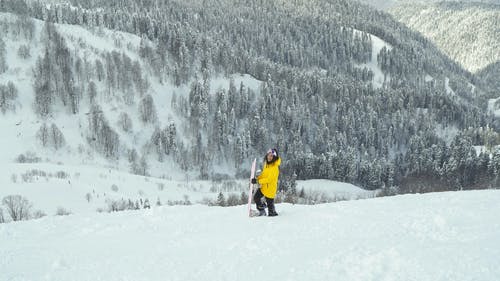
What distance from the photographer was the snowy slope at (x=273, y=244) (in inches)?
406

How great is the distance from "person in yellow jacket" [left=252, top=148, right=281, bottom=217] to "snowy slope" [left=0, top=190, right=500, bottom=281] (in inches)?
32.4

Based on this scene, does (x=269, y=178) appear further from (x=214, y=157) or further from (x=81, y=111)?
(x=214, y=157)

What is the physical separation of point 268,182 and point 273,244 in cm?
404

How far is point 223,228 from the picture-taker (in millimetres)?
14820

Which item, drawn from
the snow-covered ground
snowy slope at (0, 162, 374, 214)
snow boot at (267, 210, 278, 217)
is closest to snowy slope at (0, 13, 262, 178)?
snowy slope at (0, 162, 374, 214)

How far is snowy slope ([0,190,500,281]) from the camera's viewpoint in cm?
1032

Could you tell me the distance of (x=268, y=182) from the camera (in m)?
16.5

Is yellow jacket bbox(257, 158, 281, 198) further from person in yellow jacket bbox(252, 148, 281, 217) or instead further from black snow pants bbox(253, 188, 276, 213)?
black snow pants bbox(253, 188, 276, 213)

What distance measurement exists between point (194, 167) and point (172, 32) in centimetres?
4427

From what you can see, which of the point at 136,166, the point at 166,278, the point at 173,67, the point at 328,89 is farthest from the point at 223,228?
the point at 328,89

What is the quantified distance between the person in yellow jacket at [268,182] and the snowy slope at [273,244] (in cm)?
82

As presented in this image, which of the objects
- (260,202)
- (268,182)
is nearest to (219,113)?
(260,202)

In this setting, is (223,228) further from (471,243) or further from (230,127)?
(230,127)

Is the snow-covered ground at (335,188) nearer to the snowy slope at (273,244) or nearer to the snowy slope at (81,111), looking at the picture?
the snowy slope at (81,111)
